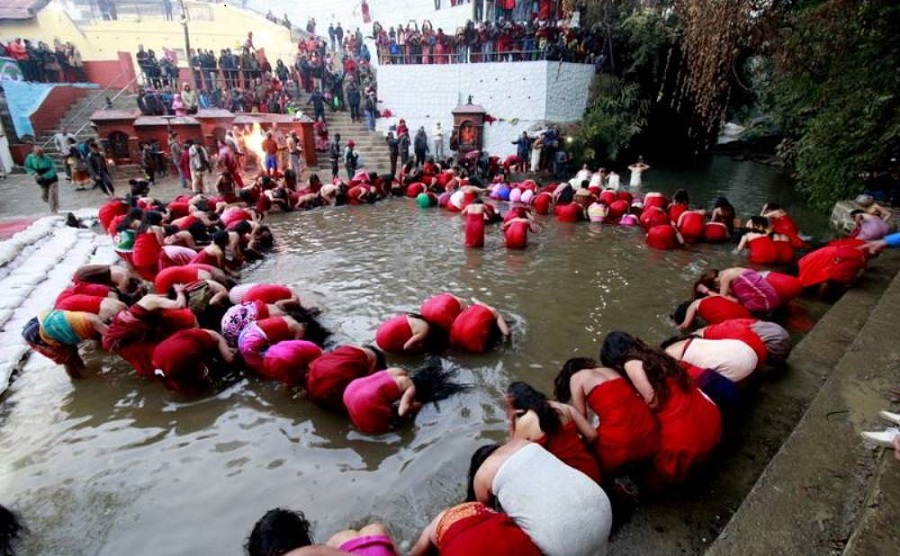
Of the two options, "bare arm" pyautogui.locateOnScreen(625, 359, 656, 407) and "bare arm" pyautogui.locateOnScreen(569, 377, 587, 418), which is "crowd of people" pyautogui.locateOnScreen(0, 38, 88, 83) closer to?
"bare arm" pyautogui.locateOnScreen(569, 377, 587, 418)

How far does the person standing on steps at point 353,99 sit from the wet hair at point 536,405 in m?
18.9

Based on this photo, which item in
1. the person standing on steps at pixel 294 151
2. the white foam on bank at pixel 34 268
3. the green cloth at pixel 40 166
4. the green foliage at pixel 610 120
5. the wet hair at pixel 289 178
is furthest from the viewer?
the green foliage at pixel 610 120

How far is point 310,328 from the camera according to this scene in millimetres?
4926

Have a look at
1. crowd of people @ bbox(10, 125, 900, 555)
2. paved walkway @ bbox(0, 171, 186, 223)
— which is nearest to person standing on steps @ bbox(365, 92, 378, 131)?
paved walkway @ bbox(0, 171, 186, 223)

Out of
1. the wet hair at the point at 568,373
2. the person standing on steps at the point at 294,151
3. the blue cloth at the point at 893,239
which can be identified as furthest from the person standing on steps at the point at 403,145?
the wet hair at the point at 568,373

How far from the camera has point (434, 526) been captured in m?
2.35

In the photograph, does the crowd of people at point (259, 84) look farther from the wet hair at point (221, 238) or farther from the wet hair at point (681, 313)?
the wet hair at point (681, 313)

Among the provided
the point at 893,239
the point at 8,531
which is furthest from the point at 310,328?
the point at 893,239

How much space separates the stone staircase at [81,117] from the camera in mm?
15734

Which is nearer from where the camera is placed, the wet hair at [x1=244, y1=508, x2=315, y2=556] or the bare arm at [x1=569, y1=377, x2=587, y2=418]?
the wet hair at [x1=244, y1=508, x2=315, y2=556]

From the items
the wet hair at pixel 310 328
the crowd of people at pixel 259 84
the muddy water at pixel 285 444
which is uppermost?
the crowd of people at pixel 259 84

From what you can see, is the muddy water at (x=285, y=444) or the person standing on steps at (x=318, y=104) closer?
the muddy water at (x=285, y=444)

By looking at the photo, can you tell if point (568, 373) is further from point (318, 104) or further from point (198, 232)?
point (318, 104)

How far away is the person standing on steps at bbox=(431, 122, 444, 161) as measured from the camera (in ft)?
57.8
